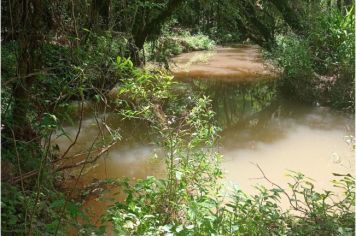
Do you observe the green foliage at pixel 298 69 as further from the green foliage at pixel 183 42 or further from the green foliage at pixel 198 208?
the green foliage at pixel 198 208

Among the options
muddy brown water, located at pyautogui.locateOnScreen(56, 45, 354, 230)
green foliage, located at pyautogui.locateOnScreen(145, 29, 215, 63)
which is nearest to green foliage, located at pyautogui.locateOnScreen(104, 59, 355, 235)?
muddy brown water, located at pyautogui.locateOnScreen(56, 45, 354, 230)

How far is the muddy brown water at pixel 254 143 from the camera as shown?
209 inches

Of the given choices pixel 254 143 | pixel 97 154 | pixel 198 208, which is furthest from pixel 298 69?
pixel 198 208

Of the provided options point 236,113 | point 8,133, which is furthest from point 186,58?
point 8,133

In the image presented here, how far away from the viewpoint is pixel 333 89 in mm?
8336

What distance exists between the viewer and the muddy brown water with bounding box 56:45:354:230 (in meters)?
5.31

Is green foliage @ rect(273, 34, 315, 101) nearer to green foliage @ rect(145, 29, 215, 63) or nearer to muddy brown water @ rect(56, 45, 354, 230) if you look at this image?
muddy brown water @ rect(56, 45, 354, 230)

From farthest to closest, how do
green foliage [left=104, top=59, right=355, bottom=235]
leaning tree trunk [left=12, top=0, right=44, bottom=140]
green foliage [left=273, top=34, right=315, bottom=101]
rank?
1. green foliage [left=273, top=34, right=315, bottom=101]
2. leaning tree trunk [left=12, top=0, right=44, bottom=140]
3. green foliage [left=104, top=59, right=355, bottom=235]

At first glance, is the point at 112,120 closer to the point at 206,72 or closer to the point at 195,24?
the point at 206,72

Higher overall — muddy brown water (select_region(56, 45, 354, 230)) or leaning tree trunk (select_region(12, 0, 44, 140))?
leaning tree trunk (select_region(12, 0, 44, 140))

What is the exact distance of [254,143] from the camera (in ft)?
21.9

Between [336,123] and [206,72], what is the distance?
18.8 feet

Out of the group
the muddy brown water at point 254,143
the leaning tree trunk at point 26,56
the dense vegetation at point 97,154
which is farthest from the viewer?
the muddy brown water at point 254,143

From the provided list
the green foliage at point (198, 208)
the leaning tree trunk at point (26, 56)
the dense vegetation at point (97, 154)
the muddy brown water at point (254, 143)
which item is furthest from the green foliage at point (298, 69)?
the leaning tree trunk at point (26, 56)
